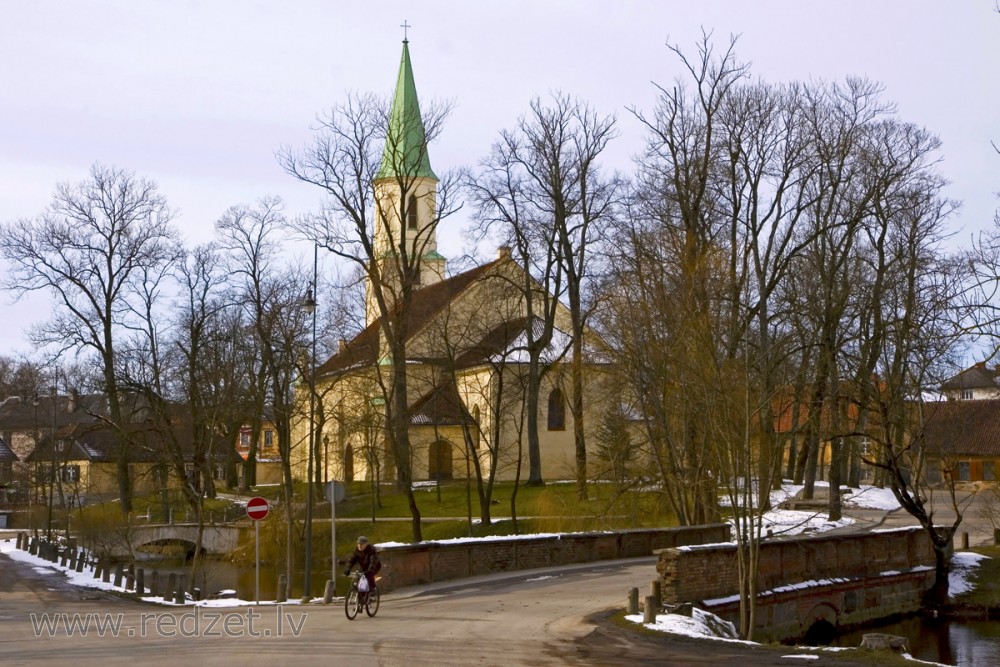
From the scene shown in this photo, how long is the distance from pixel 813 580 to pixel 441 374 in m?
19.9

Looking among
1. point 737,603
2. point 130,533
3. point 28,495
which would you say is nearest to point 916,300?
point 737,603

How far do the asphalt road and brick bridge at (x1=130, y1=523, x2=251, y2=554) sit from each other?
24.7m

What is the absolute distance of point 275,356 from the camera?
41.1 metres

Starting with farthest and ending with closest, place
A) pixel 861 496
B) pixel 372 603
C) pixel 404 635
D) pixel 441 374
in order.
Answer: pixel 861 496 → pixel 441 374 → pixel 372 603 → pixel 404 635

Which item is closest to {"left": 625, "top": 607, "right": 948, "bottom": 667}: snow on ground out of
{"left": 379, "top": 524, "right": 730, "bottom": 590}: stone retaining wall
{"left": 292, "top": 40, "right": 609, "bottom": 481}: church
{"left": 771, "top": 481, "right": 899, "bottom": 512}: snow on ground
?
{"left": 379, "top": 524, "right": 730, "bottom": 590}: stone retaining wall

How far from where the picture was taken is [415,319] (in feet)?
193

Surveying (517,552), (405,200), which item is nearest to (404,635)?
(517,552)

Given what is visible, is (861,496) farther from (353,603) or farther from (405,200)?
(353,603)

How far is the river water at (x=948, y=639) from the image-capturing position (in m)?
24.2

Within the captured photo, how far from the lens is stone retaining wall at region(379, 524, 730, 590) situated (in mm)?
24422

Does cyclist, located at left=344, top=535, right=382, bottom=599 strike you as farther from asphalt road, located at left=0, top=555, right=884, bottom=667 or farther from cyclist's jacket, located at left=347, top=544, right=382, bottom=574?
asphalt road, located at left=0, top=555, right=884, bottom=667

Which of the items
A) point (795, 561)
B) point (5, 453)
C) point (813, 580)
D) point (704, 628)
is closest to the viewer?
point (704, 628)

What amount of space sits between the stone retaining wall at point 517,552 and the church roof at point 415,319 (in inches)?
587

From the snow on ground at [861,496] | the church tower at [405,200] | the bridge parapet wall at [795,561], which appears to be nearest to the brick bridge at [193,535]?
the church tower at [405,200]
